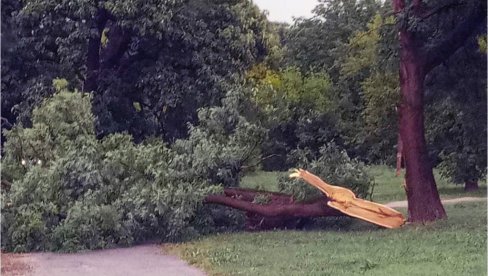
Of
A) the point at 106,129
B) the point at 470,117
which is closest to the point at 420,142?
the point at 470,117

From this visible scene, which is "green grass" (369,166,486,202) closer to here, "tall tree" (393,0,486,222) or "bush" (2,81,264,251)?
"tall tree" (393,0,486,222)

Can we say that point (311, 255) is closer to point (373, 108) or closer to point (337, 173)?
point (337, 173)

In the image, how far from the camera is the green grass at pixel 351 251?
9773 millimetres

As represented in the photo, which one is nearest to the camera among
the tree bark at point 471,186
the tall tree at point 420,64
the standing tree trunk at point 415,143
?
the tall tree at point 420,64

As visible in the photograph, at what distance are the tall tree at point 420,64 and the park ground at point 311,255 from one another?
0.56 m

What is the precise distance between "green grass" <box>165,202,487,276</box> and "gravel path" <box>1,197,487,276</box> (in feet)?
1.04

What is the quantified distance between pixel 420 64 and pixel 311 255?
4671mm

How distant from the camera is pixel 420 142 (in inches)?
559

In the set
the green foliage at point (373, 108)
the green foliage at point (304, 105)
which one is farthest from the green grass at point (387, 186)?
the green foliage at point (304, 105)

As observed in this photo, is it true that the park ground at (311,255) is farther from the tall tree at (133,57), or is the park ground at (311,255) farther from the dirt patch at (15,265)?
the tall tree at (133,57)

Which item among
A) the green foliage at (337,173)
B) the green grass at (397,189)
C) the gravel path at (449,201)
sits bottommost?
the gravel path at (449,201)

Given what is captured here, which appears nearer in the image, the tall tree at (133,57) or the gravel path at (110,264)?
the gravel path at (110,264)

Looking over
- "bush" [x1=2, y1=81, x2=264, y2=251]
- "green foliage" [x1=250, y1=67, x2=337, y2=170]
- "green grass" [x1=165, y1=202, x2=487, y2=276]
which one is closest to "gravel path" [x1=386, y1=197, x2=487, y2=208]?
"green grass" [x1=165, y1=202, x2=487, y2=276]

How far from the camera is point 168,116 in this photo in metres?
21.5
